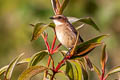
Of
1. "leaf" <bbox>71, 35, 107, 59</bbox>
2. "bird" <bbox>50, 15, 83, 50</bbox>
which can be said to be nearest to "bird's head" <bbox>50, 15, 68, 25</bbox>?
"bird" <bbox>50, 15, 83, 50</bbox>

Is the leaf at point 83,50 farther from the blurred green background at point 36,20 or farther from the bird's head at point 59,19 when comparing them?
the blurred green background at point 36,20

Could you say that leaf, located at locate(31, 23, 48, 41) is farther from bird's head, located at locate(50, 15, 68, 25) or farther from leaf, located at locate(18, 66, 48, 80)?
bird's head, located at locate(50, 15, 68, 25)

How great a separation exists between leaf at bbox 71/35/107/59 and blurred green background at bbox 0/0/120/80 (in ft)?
13.7

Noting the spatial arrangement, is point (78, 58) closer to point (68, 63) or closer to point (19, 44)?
point (68, 63)

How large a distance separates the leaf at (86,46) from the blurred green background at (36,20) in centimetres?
417

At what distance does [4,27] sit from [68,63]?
5.99 meters

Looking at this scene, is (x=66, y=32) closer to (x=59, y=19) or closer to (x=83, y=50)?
(x=59, y=19)

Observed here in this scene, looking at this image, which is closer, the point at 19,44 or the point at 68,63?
the point at 68,63

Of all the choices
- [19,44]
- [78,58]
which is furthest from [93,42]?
[19,44]

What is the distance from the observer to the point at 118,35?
7887 millimetres

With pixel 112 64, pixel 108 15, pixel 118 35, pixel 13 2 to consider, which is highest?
pixel 13 2

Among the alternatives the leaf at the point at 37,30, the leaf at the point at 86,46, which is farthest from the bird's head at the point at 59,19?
the leaf at the point at 86,46

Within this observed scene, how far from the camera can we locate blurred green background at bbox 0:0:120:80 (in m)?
6.89

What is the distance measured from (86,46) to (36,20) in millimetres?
4724
